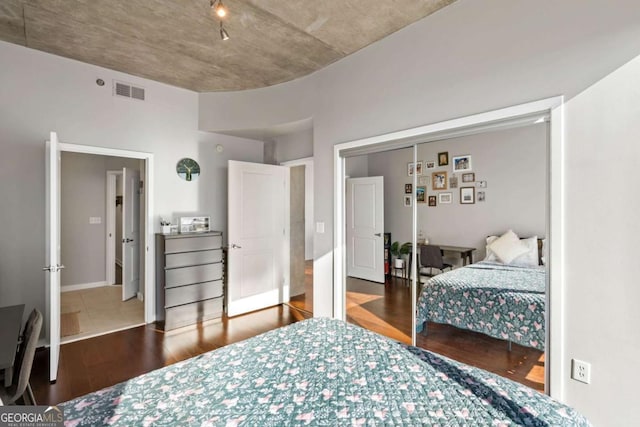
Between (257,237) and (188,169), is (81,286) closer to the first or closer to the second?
(188,169)

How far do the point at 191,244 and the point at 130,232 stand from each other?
1695 mm

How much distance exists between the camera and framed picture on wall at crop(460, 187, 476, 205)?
252 centimetres

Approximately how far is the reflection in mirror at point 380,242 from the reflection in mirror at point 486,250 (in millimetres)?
134

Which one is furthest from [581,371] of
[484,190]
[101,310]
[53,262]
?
[101,310]

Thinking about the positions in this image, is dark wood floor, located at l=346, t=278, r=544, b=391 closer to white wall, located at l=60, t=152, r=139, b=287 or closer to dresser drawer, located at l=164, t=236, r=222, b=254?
dresser drawer, located at l=164, t=236, r=222, b=254

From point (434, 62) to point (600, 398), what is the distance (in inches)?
99.4

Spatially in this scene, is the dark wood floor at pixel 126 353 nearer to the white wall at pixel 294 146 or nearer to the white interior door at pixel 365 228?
the white interior door at pixel 365 228

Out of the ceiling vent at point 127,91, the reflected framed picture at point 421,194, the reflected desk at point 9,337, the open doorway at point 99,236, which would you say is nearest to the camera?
the reflected desk at point 9,337

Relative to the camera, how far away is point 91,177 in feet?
18.1

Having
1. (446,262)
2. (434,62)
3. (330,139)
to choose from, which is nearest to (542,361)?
(446,262)

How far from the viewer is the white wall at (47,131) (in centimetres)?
308

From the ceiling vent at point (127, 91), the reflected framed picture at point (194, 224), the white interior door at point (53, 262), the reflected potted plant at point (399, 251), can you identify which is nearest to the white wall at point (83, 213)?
the ceiling vent at point (127, 91)

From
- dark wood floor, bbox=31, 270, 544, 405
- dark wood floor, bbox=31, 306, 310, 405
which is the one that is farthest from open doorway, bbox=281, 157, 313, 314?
dark wood floor, bbox=31, 270, 544, 405

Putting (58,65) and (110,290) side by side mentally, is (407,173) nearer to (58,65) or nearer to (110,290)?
(58,65)
